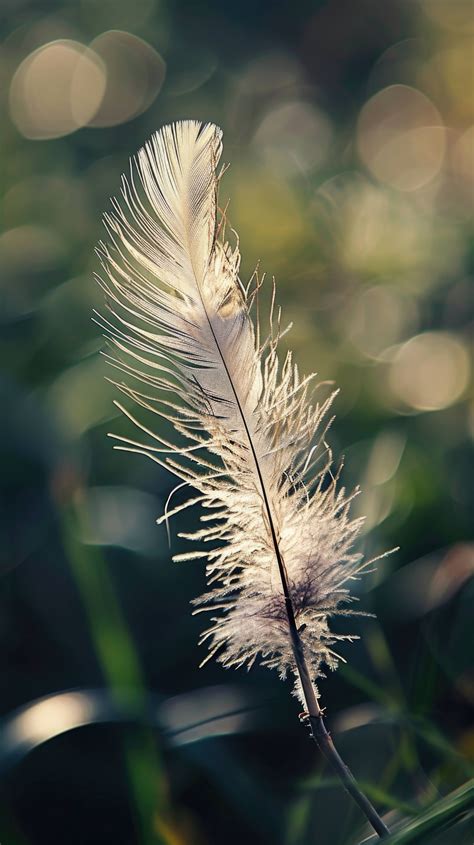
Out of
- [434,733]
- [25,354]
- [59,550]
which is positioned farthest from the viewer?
[25,354]

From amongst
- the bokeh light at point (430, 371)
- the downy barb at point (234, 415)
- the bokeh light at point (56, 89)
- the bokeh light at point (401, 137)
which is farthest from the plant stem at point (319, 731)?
the bokeh light at point (56, 89)

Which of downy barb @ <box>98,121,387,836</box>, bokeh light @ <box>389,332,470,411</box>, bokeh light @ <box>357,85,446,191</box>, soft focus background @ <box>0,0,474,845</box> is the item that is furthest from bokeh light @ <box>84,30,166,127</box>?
downy barb @ <box>98,121,387,836</box>

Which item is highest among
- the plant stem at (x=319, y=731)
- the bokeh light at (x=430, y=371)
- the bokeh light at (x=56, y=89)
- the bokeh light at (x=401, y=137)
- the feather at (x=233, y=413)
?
the bokeh light at (x=56, y=89)

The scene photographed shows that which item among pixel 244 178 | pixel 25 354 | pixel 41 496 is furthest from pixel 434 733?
pixel 244 178

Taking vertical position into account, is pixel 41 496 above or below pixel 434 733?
above

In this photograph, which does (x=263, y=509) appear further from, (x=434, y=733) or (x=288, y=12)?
(x=288, y=12)

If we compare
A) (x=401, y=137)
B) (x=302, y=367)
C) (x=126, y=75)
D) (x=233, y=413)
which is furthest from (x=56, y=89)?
(x=233, y=413)

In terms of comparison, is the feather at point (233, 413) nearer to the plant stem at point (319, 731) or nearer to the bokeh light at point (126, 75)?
the plant stem at point (319, 731)
